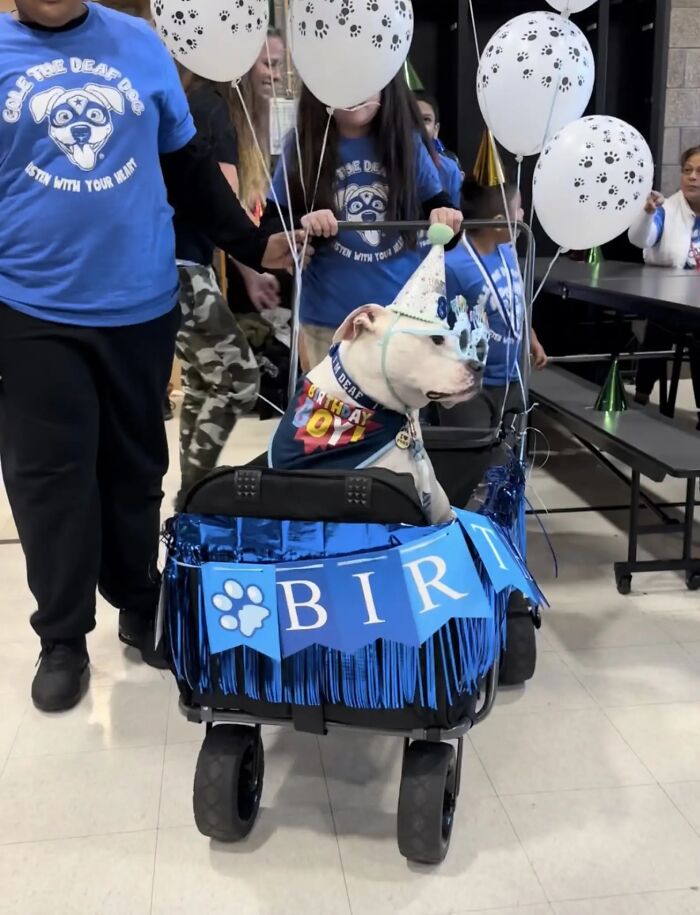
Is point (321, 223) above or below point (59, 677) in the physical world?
above

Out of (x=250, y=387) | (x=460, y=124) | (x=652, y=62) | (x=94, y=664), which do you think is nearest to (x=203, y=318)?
(x=250, y=387)

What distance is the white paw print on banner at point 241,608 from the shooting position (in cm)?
112

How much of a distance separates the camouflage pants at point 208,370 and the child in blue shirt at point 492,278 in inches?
21.6

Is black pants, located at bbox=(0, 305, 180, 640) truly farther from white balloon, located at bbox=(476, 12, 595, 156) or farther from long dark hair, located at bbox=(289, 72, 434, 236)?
white balloon, located at bbox=(476, 12, 595, 156)

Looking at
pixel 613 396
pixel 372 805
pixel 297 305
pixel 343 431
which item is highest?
pixel 297 305

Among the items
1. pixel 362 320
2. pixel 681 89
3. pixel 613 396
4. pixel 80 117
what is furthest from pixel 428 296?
pixel 681 89

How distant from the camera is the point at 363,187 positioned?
5.93 feet

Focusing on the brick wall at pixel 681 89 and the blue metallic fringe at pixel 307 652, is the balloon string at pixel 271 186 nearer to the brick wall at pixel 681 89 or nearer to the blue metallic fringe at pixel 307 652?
the blue metallic fringe at pixel 307 652

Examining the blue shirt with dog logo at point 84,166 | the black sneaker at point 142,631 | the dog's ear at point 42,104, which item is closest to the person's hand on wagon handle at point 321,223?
the blue shirt with dog logo at point 84,166

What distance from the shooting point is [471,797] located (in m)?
1.43

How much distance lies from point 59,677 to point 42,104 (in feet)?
3.40

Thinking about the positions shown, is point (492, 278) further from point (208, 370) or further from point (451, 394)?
point (451, 394)

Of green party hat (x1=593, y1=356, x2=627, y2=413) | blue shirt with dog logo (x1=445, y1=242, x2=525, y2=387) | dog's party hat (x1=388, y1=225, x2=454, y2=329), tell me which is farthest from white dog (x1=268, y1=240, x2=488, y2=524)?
green party hat (x1=593, y1=356, x2=627, y2=413)

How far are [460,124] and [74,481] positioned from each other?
11.7 ft
